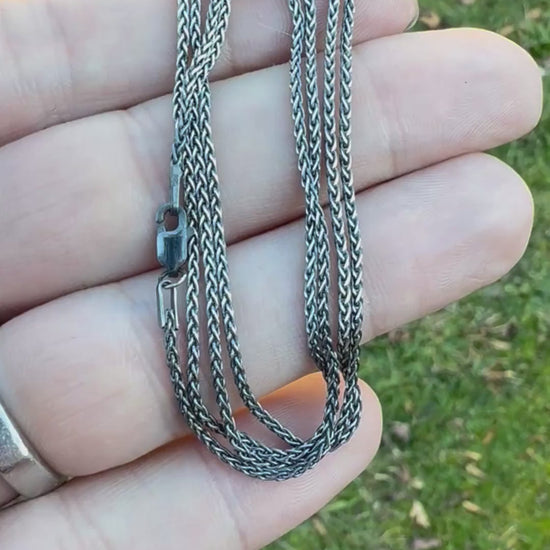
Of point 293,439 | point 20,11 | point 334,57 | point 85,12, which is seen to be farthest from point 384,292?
point 20,11

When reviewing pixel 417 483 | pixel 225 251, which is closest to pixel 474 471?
pixel 417 483

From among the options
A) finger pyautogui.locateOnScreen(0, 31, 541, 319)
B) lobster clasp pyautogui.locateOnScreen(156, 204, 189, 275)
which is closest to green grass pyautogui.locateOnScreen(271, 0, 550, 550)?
finger pyautogui.locateOnScreen(0, 31, 541, 319)

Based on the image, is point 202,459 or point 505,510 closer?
point 202,459

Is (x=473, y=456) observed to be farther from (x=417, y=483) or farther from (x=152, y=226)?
(x=152, y=226)

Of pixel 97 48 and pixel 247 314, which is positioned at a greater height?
pixel 97 48

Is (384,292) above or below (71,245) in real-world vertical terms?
below

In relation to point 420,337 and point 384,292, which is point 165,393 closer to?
point 384,292

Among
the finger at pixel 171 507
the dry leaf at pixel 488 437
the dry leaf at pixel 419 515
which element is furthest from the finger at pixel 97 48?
the dry leaf at pixel 419 515
